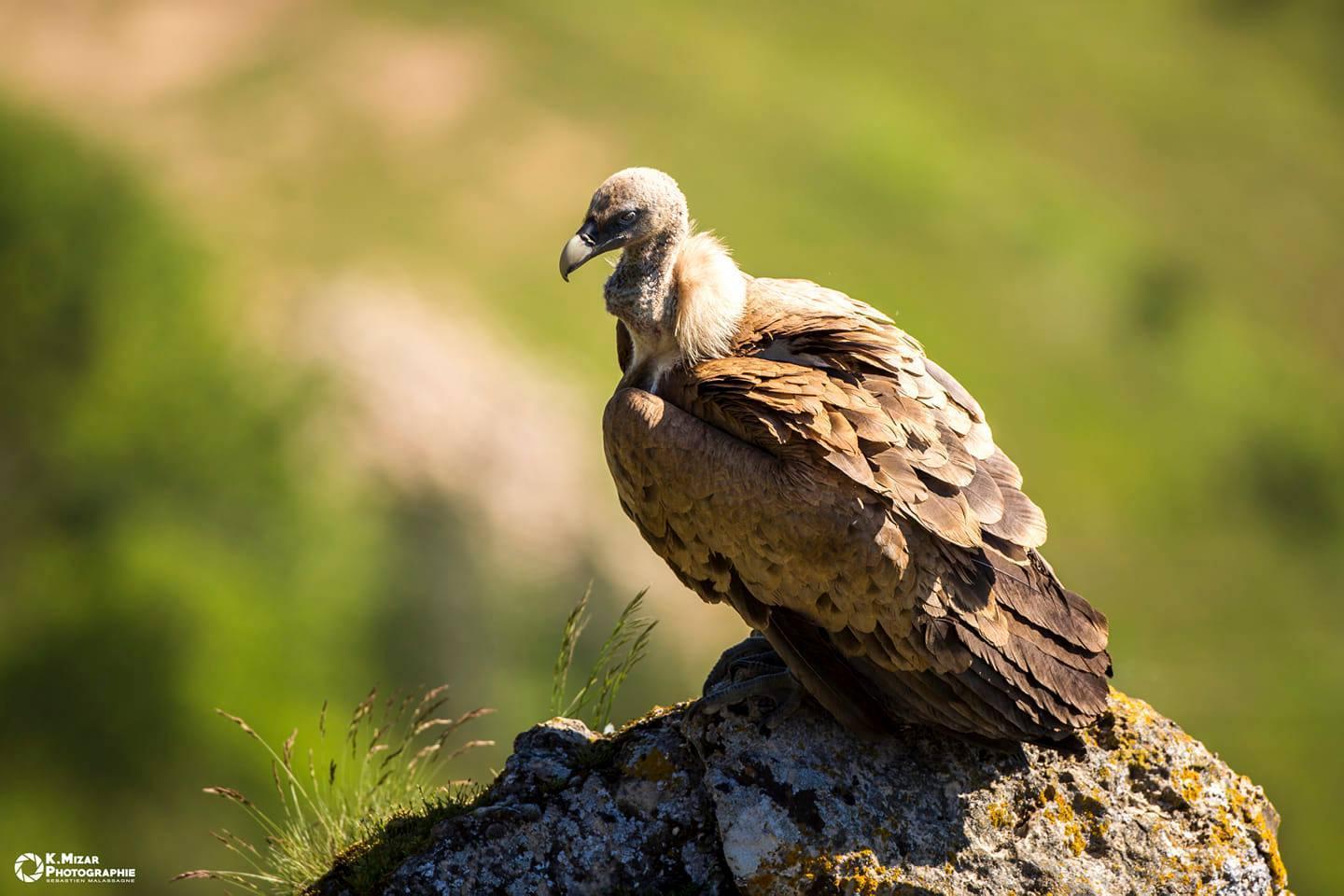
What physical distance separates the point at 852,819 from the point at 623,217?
116 inches

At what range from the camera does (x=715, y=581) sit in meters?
5.79

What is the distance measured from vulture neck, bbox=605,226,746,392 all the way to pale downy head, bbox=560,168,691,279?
100mm

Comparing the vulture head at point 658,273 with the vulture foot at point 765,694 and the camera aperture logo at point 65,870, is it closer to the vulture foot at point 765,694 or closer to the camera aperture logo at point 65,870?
the vulture foot at point 765,694

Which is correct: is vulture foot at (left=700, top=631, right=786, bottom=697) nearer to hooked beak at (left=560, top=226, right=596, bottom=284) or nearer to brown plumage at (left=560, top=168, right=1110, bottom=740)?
brown plumage at (left=560, top=168, right=1110, bottom=740)

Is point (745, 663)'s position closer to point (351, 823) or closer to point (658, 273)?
point (658, 273)

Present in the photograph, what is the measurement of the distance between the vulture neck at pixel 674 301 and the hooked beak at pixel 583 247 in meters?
0.18

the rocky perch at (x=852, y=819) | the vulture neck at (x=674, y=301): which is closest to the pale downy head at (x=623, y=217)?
the vulture neck at (x=674, y=301)

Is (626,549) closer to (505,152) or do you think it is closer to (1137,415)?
(505,152)

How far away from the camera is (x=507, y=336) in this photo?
58.0ft

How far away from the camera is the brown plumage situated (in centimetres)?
545

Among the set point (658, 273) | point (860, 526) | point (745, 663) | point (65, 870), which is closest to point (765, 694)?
point (745, 663)

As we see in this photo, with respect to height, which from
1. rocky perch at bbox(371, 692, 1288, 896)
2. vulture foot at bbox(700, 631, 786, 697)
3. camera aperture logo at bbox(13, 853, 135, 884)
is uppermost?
camera aperture logo at bbox(13, 853, 135, 884)

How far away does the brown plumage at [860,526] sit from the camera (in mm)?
5445

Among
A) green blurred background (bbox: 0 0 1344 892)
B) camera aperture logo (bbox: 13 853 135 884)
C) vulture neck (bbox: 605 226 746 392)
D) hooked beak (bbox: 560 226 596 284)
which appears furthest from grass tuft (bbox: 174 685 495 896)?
green blurred background (bbox: 0 0 1344 892)
